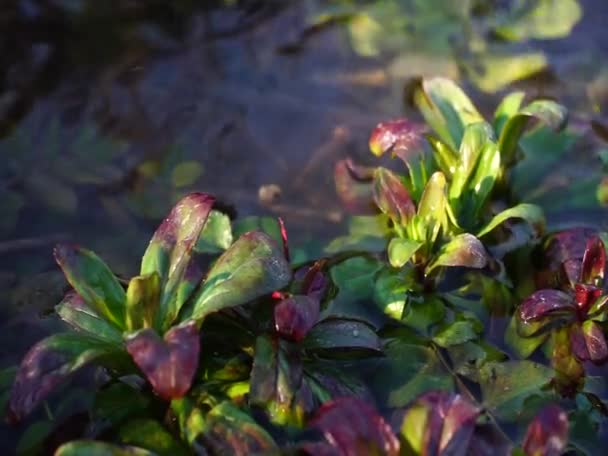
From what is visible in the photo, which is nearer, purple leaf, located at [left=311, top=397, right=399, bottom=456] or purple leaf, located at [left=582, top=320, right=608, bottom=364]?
purple leaf, located at [left=311, top=397, right=399, bottom=456]

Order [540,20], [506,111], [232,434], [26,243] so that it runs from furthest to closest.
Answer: [540,20] < [506,111] < [26,243] < [232,434]

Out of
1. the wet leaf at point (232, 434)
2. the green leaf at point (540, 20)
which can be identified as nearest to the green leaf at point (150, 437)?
the wet leaf at point (232, 434)

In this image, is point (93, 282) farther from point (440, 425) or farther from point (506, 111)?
point (506, 111)

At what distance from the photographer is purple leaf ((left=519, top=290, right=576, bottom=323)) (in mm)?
1599

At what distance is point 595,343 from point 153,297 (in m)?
0.82

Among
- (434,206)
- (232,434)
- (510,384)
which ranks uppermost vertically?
(434,206)

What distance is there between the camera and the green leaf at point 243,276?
4.53 feet

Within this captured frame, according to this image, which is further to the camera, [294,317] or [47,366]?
[294,317]

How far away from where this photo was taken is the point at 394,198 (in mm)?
1740

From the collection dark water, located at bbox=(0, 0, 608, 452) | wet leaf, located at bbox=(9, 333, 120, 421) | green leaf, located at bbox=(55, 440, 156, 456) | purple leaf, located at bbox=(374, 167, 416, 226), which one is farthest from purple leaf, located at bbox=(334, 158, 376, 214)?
green leaf, located at bbox=(55, 440, 156, 456)

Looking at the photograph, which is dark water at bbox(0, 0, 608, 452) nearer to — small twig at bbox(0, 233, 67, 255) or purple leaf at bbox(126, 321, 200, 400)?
small twig at bbox(0, 233, 67, 255)

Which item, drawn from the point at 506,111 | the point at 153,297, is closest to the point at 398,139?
the point at 506,111

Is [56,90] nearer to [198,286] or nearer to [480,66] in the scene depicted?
[198,286]

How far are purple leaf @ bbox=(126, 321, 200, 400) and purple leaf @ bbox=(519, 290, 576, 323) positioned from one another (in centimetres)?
66
